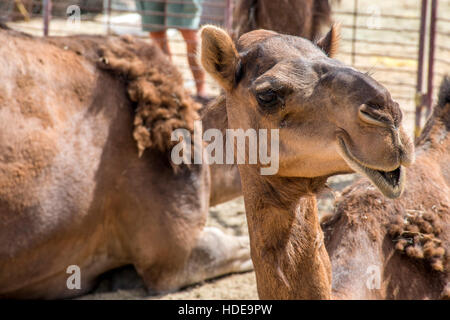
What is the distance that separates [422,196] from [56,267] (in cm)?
222

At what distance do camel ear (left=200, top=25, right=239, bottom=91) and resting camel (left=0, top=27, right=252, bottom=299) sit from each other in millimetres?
1606

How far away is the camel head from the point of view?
86.3 inches

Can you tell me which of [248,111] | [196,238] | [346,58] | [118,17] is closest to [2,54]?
[196,238]

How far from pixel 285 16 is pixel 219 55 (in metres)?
2.59

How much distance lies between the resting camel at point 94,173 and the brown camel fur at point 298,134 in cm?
160

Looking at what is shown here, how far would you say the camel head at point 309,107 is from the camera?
7.19 feet

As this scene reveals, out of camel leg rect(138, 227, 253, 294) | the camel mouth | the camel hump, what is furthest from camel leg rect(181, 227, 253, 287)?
the camel mouth

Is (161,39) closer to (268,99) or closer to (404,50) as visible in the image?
(268,99)

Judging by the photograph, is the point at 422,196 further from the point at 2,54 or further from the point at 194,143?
the point at 2,54

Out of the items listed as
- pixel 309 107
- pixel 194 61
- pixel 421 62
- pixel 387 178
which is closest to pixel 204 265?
pixel 309 107

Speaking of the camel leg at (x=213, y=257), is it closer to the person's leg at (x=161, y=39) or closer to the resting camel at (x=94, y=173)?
the resting camel at (x=94, y=173)

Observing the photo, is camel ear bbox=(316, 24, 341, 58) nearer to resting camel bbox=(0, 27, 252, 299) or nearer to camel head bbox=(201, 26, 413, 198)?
camel head bbox=(201, 26, 413, 198)

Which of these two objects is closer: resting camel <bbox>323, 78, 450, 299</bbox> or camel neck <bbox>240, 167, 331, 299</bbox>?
camel neck <bbox>240, 167, 331, 299</bbox>

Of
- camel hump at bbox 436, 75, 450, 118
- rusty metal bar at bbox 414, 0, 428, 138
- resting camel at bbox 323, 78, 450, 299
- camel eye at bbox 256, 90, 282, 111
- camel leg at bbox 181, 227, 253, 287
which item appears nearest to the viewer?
camel eye at bbox 256, 90, 282, 111
